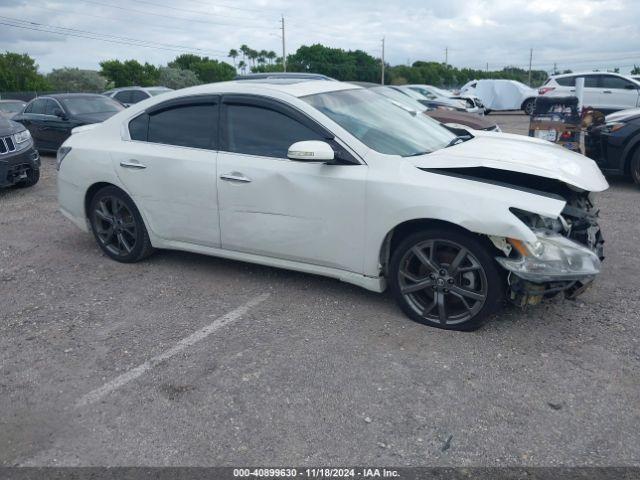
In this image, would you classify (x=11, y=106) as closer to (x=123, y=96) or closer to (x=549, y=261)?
(x=123, y=96)

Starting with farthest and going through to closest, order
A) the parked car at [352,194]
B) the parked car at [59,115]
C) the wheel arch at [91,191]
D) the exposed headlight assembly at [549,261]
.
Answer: the parked car at [59,115], the wheel arch at [91,191], the parked car at [352,194], the exposed headlight assembly at [549,261]

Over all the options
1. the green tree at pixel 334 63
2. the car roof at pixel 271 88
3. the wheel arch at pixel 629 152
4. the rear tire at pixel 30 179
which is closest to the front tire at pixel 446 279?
the car roof at pixel 271 88

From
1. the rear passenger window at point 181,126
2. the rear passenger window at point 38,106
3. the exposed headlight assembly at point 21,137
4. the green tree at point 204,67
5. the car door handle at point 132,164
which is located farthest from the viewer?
the green tree at point 204,67

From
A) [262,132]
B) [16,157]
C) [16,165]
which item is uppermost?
[262,132]

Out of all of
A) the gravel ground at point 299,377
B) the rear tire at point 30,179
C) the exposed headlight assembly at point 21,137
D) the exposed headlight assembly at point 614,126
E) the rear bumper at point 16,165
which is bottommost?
the gravel ground at point 299,377

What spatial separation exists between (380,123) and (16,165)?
21.0 feet

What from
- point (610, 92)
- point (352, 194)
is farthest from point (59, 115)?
point (610, 92)

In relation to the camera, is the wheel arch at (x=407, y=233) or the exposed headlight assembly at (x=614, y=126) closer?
the wheel arch at (x=407, y=233)

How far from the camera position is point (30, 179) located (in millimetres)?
9094

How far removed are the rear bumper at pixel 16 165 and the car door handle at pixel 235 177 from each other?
536 centimetres

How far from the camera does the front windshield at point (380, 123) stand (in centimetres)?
422

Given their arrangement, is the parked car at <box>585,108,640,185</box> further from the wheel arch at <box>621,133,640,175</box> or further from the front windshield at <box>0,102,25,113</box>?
the front windshield at <box>0,102,25,113</box>

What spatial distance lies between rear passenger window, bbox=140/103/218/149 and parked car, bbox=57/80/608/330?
1cm

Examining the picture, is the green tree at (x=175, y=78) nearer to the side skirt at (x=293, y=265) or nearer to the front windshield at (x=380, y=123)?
the side skirt at (x=293, y=265)
